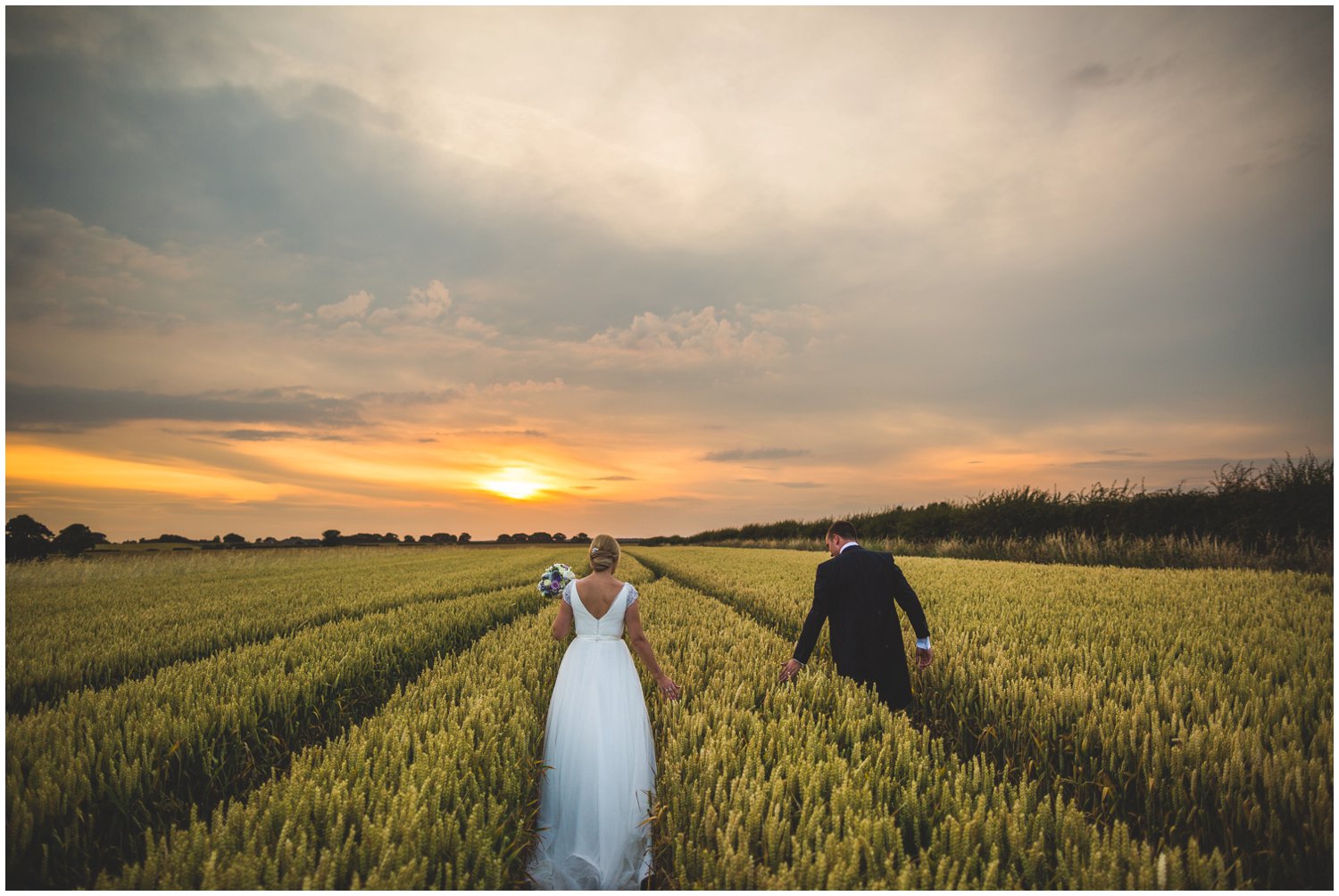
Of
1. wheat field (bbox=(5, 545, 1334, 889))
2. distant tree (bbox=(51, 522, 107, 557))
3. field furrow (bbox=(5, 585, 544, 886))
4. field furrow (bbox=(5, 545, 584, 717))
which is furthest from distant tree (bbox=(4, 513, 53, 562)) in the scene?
field furrow (bbox=(5, 585, 544, 886))

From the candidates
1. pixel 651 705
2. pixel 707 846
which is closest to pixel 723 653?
pixel 651 705

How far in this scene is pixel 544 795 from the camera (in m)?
3.90

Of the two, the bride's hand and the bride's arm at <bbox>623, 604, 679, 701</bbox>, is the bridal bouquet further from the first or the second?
the bride's hand

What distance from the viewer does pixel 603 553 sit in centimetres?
455

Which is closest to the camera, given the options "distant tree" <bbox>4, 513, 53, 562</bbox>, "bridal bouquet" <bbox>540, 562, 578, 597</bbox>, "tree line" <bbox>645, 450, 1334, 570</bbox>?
"bridal bouquet" <bbox>540, 562, 578, 597</bbox>

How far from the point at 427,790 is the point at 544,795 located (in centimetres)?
88

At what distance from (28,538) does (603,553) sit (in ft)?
252

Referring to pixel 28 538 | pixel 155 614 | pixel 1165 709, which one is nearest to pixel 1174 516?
pixel 1165 709

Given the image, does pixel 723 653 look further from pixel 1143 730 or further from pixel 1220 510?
pixel 1220 510

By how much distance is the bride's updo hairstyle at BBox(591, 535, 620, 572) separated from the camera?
4.51 meters

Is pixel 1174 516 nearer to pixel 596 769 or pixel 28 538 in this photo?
pixel 596 769

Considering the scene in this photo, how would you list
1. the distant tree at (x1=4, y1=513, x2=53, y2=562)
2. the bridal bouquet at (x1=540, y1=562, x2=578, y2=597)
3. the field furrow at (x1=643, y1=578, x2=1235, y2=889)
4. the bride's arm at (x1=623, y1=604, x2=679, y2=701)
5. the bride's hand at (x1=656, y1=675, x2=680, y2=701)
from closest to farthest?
the field furrow at (x1=643, y1=578, x2=1235, y2=889)
the bride's arm at (x1=623, y1=604, x2=679, y2=701)
the bride's hand at (x1=656, y1=675, x2=680, y2=701)
the bridal bouquet at (x1=540, y1=562, x2=578, y2=597)
the distant tree at (x1=4, y1=513, x2=53, y2=562)

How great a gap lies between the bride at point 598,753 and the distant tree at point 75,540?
75.1 metres

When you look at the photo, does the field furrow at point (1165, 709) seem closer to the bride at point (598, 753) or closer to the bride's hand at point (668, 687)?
the bride's hand at point (668, 687)
